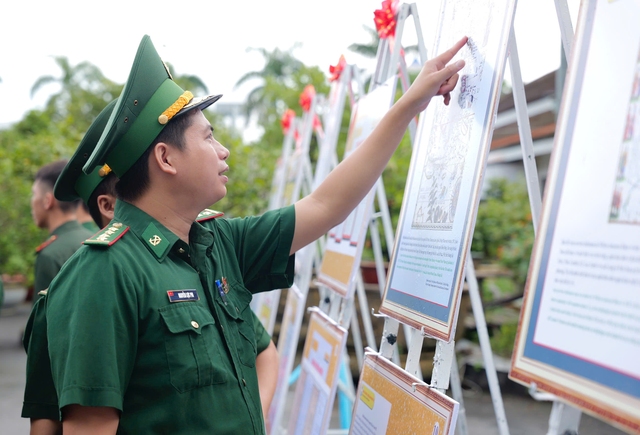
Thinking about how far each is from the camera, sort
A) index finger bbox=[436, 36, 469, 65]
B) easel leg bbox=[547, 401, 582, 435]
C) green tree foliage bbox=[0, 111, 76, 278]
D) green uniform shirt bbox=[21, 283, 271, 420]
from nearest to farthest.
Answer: easel leg bbox=[547, 401, 582, 435] < green uniform shirt bbox=[21, 283, 271, 420] < index finger bbox=[436, 36, 469, 65] < green tree foliage bbox=[0, 111, 76, 278]

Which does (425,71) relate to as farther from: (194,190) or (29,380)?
(29,380)

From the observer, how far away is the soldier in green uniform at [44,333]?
140cm

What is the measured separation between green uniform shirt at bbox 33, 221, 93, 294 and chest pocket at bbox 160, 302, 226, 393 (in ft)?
6.03

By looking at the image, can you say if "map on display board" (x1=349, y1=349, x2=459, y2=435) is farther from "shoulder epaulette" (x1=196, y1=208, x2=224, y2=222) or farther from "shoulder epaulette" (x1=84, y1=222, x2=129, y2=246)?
"shoulder epaulette" (x1=84, y1=222, x2=129, y2=246)

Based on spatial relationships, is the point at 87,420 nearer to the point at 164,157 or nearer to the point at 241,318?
the point at 241,318

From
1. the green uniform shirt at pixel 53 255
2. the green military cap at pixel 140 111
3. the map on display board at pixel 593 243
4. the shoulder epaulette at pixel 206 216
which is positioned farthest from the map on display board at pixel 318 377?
the green uniform shirt at pixel 53 255

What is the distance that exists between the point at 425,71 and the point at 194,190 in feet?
2.14

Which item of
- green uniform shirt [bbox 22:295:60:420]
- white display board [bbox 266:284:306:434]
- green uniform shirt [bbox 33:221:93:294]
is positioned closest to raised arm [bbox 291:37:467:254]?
green uniform shirt [bbox 22:295:60:420]

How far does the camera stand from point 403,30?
7.31 feet

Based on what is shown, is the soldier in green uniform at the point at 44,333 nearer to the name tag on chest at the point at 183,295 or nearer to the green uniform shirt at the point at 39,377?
the green uniform shirt at the point at 39,377

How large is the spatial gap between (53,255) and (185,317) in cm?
194

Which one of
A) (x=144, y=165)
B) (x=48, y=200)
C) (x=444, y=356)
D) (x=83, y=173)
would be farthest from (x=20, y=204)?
(x=444, y=356)

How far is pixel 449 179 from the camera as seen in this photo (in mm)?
1497

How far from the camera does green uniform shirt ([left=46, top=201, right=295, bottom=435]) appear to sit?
3.86 ft
